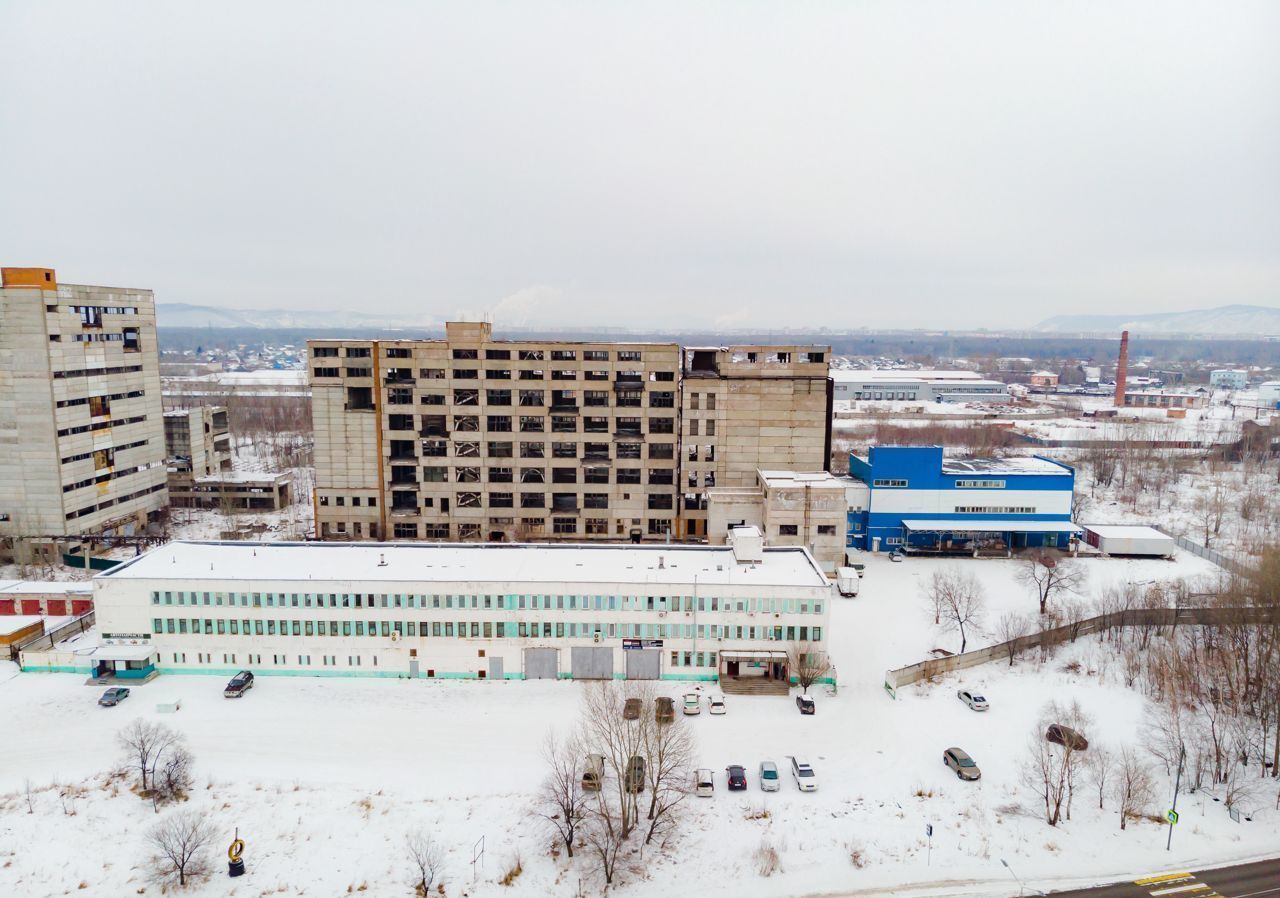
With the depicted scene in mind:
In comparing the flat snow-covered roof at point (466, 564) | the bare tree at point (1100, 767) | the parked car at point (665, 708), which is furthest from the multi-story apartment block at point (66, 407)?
the bare tree at point (1100, 767)

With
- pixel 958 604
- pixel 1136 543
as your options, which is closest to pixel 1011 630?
pixel 958 604

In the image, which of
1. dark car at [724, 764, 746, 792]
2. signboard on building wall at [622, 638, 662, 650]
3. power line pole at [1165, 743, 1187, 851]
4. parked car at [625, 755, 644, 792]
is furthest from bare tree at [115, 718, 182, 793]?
power line pole at [1165, 743, 1187, 851]

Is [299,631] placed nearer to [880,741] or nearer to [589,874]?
[589,874]

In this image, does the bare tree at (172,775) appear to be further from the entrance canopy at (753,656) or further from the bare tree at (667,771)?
the entrance canopy at (753,656)

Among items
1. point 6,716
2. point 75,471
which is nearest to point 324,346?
point 75,471

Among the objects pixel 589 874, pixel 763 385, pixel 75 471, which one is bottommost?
pixel 589 874

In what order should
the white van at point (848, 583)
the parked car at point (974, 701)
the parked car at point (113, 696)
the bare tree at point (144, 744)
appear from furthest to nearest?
the white van at point (848, 583) → the parked car at point (974, 701) → the parked car at point (113, 696) → the bare tree at point (144, 744)
